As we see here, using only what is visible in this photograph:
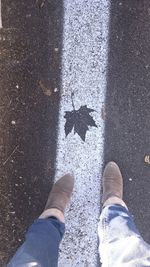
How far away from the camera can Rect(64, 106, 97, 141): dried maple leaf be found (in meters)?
2.49

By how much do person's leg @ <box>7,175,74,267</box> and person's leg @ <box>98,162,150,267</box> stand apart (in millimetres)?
219

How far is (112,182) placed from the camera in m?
2.47

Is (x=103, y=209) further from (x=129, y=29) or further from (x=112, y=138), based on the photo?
(x=129, y=29)

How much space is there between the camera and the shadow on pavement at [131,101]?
8.00 feet

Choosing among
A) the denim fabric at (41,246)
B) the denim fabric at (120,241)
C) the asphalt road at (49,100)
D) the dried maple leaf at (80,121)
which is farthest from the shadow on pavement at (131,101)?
the denim fabric at (41,246)

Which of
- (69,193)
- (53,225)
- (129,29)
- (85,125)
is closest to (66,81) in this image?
(85,125)

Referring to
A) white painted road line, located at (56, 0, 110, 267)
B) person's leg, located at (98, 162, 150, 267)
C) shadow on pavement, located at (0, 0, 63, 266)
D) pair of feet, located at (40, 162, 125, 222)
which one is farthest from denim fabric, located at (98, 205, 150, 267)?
shadow on pavement, located at (0, 0, 63, 266)

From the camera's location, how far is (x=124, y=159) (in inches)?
99.7

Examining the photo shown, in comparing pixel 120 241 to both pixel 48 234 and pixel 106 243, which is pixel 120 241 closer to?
pixel 106 243

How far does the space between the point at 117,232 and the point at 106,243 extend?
8 cm

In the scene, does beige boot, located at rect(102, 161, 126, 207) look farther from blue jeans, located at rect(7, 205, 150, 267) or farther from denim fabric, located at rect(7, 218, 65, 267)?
denim fabric, located at rect(7, 218, 65, 267)

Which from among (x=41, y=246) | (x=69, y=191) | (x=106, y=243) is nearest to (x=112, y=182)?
(x=69, y=191)

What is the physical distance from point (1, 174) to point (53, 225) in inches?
17.4

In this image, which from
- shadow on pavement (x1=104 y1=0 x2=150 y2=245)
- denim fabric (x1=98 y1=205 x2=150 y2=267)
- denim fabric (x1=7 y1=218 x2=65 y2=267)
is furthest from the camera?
shadow on pavement (x1=104 y1=0 x2=150 y2=245)
